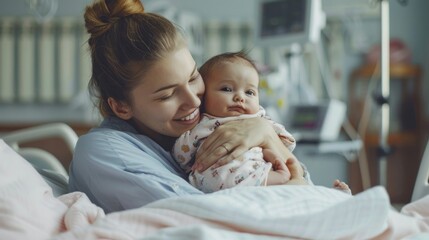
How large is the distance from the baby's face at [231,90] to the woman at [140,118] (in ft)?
0.13

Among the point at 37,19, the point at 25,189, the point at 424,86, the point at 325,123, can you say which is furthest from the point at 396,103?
the point at 25,189

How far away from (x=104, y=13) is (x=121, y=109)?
0.22 meters

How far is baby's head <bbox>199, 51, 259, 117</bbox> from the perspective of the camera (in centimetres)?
143

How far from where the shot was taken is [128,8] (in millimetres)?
1438

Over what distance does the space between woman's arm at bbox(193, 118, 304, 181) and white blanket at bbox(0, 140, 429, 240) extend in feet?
→ 0.82

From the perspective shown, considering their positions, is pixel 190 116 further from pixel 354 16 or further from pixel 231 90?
pixel 354 16

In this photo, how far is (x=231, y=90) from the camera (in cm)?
145

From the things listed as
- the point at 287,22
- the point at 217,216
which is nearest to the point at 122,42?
the point at 217,216

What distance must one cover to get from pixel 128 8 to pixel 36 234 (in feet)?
2.10

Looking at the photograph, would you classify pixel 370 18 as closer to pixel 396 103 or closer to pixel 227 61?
pixel 396 103

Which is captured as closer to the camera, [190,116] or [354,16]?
[190,116]

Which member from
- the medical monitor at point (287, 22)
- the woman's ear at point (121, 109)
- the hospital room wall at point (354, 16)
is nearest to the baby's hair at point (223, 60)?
the woman's ear at point (121, 109)

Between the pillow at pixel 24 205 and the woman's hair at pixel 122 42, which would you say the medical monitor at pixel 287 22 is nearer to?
the woman's hair at pixel 122 42

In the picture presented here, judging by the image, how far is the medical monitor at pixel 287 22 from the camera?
3.40 m
